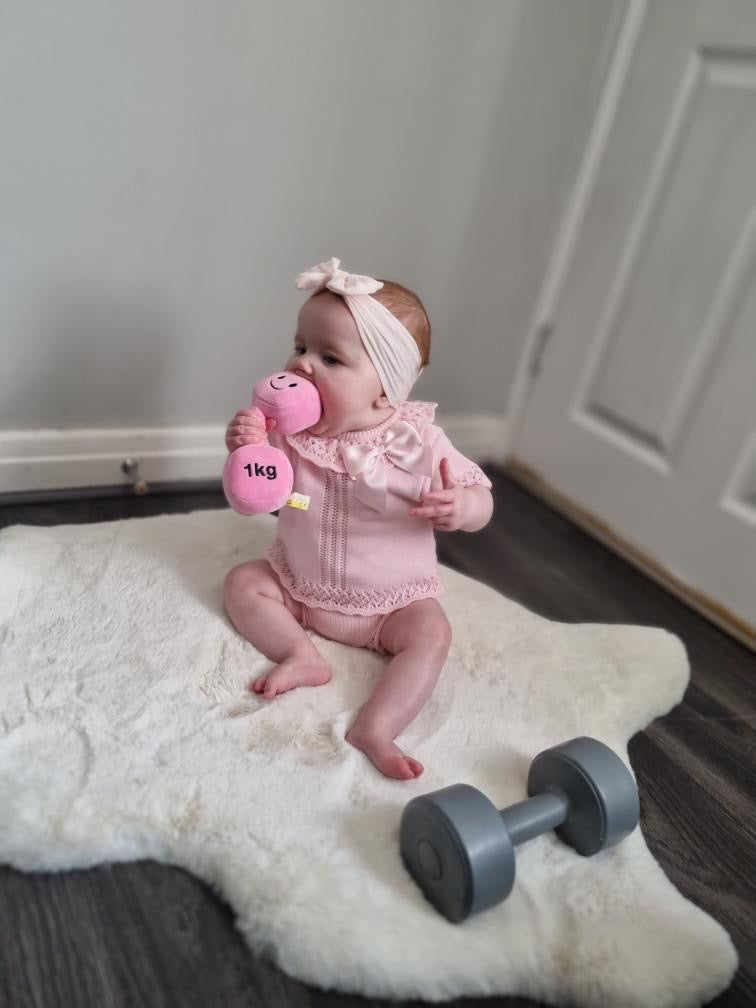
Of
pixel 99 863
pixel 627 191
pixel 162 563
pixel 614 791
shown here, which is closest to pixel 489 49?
pixel 627 191

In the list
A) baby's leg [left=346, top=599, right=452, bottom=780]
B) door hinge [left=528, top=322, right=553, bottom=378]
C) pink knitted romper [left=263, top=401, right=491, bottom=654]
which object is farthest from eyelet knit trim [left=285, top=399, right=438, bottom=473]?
door hinge [left=528, top=322, right=553, bottom=378]

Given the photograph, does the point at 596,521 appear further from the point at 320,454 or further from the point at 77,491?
the point at 77,491

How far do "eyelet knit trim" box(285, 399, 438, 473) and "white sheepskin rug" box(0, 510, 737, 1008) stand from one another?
0.27m

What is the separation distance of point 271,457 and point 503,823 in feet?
1.51

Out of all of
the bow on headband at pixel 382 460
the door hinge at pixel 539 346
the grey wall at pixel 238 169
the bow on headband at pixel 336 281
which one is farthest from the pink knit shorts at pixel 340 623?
the door hinge at pixel 539 346

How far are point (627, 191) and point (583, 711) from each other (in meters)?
1.06

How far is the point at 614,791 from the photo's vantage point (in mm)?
766

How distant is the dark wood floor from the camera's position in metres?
0.64

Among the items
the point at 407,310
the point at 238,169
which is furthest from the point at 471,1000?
the point at 238,169

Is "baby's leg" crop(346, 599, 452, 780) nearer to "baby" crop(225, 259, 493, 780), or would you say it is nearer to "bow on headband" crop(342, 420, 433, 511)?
"baby" crop(225, 259, 493, 780)

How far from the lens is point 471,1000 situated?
67 centimetres

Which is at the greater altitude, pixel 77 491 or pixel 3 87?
pixel 3 87

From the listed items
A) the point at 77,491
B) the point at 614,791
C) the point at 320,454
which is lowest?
the point at 77,491

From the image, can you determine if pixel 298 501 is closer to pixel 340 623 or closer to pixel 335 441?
pixel 335 441
